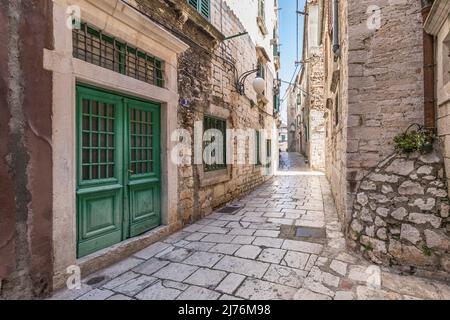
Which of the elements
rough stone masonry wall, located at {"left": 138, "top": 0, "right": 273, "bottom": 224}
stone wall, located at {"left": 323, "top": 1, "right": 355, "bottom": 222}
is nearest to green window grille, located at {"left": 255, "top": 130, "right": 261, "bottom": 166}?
rough stone masonry wall, located at {"left": 138, "top": 0, "right": 273, "bottom": 224}

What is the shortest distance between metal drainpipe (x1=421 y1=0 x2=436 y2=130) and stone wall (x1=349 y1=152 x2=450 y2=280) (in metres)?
0.52

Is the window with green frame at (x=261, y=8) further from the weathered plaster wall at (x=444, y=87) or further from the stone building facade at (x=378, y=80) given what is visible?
the weathered plaster wall at (x=444, y=87)

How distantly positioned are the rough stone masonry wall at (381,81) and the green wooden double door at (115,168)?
3.07 meters

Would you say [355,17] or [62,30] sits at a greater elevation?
[355,17]

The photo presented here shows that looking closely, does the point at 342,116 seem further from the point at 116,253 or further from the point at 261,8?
the point at 261,8

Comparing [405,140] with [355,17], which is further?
[355,17]

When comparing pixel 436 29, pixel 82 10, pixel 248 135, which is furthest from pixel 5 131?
pixel 248 135

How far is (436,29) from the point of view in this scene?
2.98m

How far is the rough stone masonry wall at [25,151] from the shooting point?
214 cm

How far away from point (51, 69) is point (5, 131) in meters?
0.77

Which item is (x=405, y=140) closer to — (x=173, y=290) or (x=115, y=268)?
(x=173, y=290)

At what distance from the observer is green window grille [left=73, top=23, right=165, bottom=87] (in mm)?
2949
